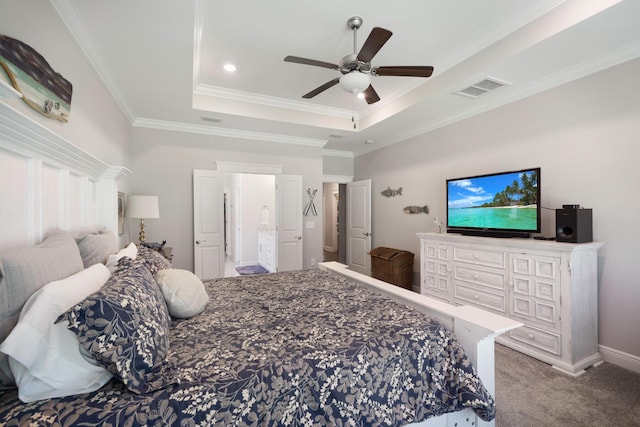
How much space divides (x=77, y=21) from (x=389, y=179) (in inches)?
177

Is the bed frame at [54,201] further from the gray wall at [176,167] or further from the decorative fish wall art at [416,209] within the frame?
the decorative fish wall art at [416,209]

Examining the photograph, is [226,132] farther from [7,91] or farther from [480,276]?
[480,276]

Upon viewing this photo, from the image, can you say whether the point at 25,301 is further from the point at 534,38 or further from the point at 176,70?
the point at 534,38

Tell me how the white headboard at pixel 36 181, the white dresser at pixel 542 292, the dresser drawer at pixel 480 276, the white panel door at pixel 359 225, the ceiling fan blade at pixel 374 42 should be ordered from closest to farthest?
the white headboard at pixel 36 181 < the ceiling fan blade at pixel 374 42 < the white dresser at pixel 542 292 < the dresser drawer at pixel 480 276 < the white panel door at pixel 359 225

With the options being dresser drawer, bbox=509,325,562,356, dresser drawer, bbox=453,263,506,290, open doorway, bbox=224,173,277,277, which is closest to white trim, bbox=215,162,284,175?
open doorway, bbox=224,173,277,277

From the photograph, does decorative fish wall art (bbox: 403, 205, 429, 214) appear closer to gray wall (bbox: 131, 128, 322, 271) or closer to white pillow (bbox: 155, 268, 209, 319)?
gray wall (bbox: 131, 128, 322, 271)

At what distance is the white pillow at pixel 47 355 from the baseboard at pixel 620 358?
3.69 meters

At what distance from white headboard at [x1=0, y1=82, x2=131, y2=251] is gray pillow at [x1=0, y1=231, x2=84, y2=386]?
212 mm

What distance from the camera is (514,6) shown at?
2334 millimetres

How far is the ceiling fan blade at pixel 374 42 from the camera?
6.53 feet

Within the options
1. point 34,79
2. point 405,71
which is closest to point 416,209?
point 405,71

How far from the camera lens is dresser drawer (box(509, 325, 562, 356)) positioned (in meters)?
2.49

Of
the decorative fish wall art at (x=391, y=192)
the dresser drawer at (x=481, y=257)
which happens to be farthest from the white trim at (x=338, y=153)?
the dresser drawer at (x=481, y=257)

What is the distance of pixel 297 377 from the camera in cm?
117
